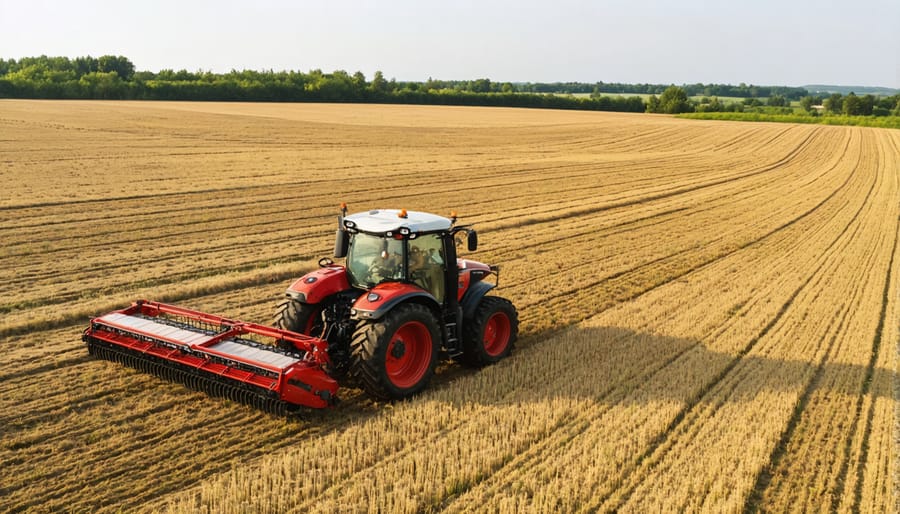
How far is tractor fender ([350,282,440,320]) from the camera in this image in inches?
270

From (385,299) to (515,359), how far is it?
7.06 feet

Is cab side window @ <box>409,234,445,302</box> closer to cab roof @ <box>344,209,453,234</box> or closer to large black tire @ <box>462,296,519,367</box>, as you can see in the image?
cab roof @ <box>344,209,453,234</box>

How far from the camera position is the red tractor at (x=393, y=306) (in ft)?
22.6

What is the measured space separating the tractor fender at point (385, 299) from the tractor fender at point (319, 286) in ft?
1.25

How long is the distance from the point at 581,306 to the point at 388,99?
73.0m

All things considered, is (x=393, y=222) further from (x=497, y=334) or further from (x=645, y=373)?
(x=645, y=373)

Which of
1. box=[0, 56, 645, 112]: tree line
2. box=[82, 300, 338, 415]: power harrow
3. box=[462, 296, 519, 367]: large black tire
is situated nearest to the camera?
box=[82, 300, 338, 415]: power harrow

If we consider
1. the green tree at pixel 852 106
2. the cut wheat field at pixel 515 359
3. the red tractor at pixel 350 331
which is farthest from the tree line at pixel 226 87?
the red tractor at pixel 350 331

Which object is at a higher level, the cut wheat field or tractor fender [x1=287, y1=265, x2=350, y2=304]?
tractor fender [x1=287, y1=265, x2=350, y2=304]

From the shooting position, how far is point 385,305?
22.7 feet

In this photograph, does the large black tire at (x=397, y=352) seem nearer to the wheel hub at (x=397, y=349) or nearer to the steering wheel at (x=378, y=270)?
the wheel hub at (x=397, y=349)

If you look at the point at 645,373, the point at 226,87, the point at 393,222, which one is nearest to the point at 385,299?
the point at 393,222

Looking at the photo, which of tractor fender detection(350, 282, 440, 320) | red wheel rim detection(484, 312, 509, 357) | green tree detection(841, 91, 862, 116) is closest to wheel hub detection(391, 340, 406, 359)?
tractor fender detection(350, 282, 440, 320)

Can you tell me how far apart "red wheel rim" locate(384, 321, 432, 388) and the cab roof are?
0.97 metres
